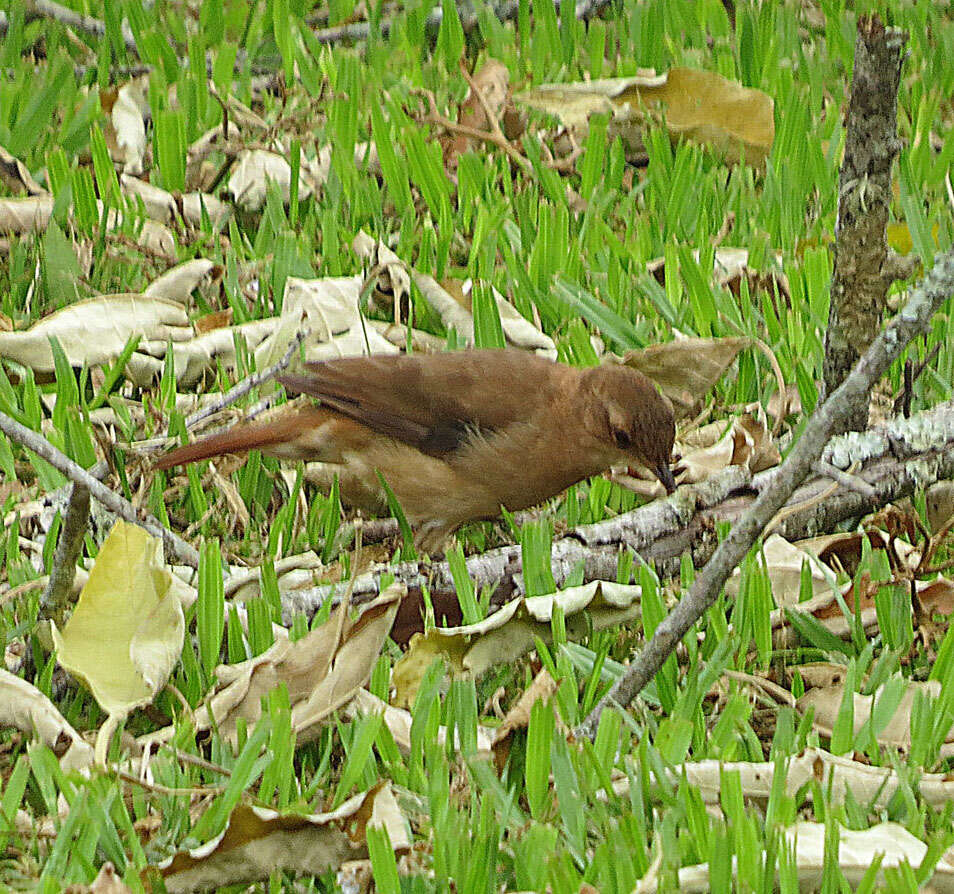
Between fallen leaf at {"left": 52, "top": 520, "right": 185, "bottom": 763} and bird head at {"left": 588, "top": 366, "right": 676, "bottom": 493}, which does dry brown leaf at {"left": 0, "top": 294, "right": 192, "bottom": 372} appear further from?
fallen leaf at {"left": 52, "top": 520, "right": 185, "bottom": 763}

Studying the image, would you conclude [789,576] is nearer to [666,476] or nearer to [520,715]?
[666,476]

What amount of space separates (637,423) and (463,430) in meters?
0.50

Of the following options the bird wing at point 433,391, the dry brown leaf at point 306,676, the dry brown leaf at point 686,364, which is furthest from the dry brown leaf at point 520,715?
the dry brown leaf at point 686,364

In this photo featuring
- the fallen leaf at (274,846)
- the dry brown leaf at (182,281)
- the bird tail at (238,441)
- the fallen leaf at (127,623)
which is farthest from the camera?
the dry brown leaf at (182,281)

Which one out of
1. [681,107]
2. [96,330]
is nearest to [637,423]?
[96,330]

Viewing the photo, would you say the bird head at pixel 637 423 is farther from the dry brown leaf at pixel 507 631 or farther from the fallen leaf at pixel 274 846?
the fallen leaf at pixel 274 846

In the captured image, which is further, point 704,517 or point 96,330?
point 96,330

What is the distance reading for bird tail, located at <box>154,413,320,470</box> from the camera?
3.68 meters

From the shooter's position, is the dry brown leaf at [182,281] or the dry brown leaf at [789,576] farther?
the dry brown leaf at [182,281]

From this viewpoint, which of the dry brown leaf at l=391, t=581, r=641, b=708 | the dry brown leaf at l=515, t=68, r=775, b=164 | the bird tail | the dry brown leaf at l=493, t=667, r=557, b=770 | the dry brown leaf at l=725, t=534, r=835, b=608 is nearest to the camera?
the dry brown leaf at l=493, t=667, r=557, b=770

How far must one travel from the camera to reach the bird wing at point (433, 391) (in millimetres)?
3953

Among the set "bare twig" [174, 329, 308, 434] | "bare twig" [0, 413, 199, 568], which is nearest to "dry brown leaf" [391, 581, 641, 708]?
"bare twig" [0, 413, 199, 568]

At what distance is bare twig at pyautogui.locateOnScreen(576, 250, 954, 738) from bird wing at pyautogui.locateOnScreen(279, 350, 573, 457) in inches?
59.5

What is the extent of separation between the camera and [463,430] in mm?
4027
